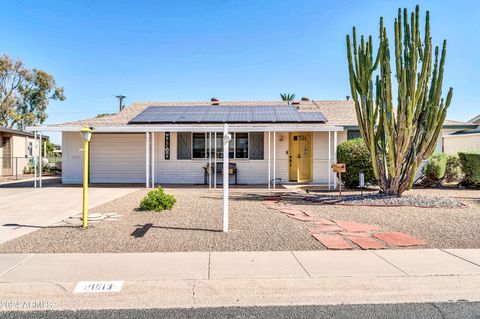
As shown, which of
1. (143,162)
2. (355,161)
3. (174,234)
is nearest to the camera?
(174,234)

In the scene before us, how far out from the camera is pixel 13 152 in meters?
24.5

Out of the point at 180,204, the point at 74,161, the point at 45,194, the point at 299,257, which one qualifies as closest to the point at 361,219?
the point at 299,257

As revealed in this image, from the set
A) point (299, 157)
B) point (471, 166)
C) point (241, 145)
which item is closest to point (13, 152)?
point (241, 145)

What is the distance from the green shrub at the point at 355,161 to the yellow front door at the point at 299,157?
94.1 inches

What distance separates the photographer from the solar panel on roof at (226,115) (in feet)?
54.7

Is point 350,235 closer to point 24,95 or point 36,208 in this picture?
point 36,208

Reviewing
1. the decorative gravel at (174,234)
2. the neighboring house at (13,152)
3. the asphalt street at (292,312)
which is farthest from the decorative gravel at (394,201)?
the neighboring house at (13,152)

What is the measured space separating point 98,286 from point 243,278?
5.98ft

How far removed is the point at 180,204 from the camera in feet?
33.8

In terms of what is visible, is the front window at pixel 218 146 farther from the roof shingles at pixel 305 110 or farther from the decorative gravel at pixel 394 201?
the decorative gravel at pixel 394 201

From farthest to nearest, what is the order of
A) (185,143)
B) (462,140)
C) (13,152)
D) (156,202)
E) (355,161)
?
(13,152), (462,140), (185,143), (355,161), (156,202)

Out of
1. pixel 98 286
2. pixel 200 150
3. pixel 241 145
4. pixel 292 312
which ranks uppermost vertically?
pixel 241 145

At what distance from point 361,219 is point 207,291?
5186mm

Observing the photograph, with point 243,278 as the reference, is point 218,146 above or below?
above
